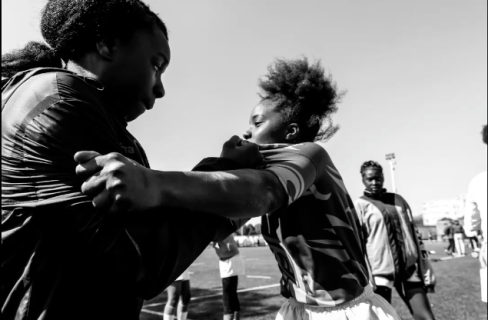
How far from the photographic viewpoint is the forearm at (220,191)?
0.87 meters

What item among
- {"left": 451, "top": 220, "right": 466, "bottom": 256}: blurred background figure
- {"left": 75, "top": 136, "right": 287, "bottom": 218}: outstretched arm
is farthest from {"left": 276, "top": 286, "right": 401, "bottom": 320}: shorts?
{"left": 451, "top": 220, "right": 466, "bottom": 256}: blurred background figure

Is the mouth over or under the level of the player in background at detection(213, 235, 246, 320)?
over

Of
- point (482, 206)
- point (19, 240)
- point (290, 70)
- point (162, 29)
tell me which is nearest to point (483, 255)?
point (482, 206)

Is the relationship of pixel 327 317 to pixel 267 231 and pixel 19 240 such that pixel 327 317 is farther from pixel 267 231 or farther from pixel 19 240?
pixel 19 240

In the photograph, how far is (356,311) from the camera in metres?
2.14

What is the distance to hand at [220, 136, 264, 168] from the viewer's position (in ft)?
3.68

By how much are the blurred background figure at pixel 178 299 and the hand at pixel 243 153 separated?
5511 mm

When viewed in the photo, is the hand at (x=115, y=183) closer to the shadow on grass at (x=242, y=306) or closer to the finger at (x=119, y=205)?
the finger at (x=119, y=205)

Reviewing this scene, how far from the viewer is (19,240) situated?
2.84ft

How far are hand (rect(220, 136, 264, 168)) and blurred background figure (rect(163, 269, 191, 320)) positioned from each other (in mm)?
5511

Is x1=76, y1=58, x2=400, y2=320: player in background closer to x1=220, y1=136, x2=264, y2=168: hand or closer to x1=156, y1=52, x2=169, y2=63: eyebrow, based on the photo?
x1=220, y1=136, x2=264, y2=168: hand

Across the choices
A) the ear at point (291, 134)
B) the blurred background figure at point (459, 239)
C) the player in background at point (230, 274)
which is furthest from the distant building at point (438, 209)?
the ear at point (291, 134)

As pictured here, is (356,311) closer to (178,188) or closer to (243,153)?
(243,153)

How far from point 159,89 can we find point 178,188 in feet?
1.96
